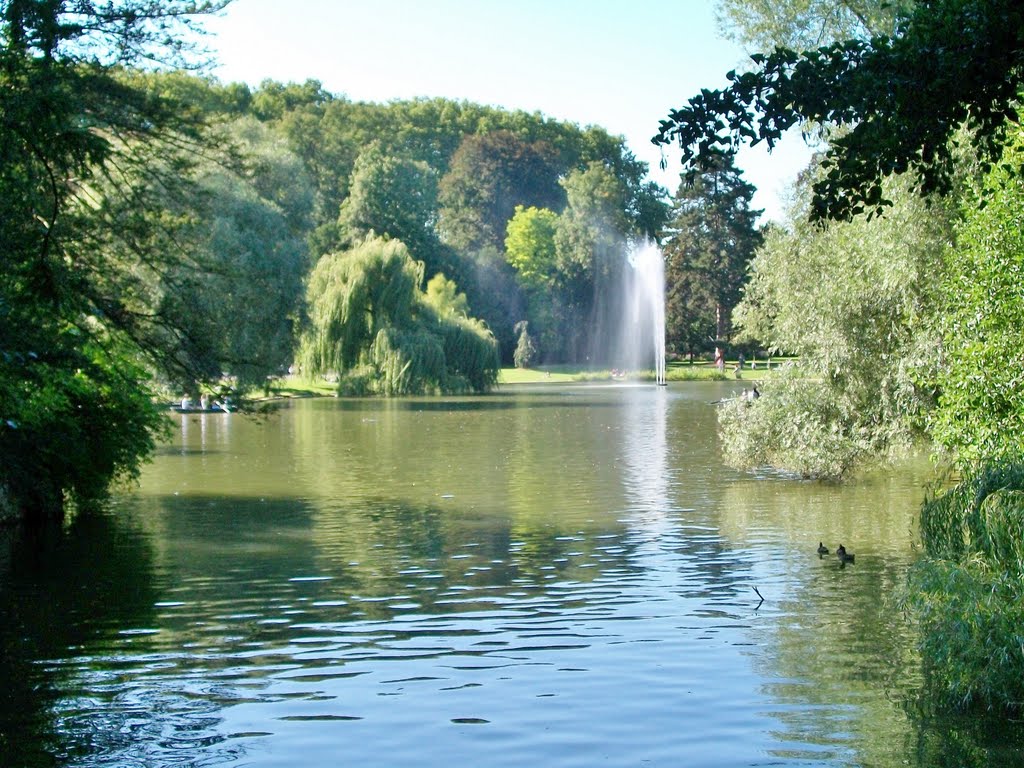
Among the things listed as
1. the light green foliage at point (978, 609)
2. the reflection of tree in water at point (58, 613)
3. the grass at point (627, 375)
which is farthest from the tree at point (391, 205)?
the light green foliage at point (978, 609)

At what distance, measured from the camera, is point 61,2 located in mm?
10797

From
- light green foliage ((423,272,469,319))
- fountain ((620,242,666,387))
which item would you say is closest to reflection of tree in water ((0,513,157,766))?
light green foliage ((423,272,469,319))

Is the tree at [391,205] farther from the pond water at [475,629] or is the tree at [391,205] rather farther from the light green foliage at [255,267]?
the pond water at [475,629]

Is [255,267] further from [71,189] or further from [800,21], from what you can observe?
[71,189]

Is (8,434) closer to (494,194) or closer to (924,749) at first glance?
(924,749)

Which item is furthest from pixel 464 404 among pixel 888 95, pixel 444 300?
pixel 888 95

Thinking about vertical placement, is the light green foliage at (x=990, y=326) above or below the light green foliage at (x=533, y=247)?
below

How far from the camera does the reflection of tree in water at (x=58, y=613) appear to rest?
8211 mm

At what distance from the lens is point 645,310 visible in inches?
3214

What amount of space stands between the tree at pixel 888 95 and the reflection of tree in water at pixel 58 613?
6157 millimetres

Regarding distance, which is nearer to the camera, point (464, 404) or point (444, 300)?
point (464, 404)

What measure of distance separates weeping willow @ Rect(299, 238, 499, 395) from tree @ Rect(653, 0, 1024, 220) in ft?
134

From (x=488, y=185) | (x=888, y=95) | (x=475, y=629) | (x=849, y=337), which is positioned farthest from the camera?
(x=488, y=185)

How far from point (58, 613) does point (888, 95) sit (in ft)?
28.3
